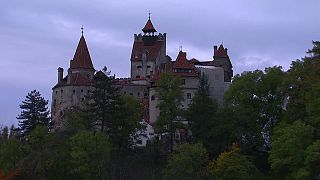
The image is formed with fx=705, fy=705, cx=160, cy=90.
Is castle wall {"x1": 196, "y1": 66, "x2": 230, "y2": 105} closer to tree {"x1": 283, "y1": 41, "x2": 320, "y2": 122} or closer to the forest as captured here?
the forest

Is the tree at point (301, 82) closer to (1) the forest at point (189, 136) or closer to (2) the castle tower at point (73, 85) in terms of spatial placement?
(1) the forest at point (189, 136)

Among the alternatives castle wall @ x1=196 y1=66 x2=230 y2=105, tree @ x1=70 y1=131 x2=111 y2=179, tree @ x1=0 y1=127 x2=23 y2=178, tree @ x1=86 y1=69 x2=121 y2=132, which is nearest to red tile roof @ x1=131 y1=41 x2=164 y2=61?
castle wall @ x1=196 y1=66 x2=230 y2=105

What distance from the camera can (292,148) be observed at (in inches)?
2078

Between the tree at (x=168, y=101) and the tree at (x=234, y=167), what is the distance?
31.4 ft

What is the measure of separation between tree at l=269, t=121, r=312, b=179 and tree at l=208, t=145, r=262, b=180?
3.07m

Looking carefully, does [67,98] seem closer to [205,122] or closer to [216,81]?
[216,81]

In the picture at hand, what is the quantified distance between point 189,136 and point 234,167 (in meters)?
11.8

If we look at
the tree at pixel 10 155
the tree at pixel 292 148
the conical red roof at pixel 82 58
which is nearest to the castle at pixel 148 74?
the conical red roof at pixel 82 58

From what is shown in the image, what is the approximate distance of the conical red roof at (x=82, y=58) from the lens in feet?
281

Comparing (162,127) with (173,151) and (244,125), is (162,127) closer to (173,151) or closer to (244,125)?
(173,151)

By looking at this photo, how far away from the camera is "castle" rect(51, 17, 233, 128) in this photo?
254ft

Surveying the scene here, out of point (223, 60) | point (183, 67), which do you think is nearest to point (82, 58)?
point (183, 67)

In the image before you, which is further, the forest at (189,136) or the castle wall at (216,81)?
the castle wall at (216,81)

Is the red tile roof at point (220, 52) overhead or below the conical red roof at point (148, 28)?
below
